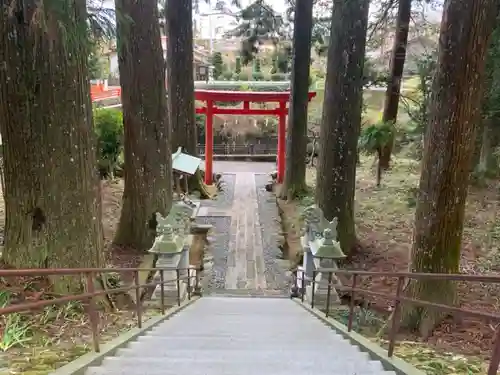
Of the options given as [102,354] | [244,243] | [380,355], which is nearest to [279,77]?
[244,243]

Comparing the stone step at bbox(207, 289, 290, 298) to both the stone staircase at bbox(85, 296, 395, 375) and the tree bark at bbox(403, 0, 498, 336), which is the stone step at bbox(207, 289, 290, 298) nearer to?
the stone staircase at bbox(85, 296, 395, 375)

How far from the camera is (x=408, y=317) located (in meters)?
4.83

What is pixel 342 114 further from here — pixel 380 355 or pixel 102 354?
pixel 102 354

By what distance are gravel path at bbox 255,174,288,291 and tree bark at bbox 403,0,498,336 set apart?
10.6 ft

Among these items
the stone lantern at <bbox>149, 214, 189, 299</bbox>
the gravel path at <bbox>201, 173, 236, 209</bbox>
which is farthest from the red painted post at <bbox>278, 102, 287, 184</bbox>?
the stone lantern at <bbox>149, 214, 189, 299</bbox>

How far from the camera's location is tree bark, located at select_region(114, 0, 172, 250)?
7633mm

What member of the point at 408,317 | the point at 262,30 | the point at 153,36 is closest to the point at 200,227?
the point at 153,36

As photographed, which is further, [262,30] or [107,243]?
[262,30]

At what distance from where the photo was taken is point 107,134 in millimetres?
11891

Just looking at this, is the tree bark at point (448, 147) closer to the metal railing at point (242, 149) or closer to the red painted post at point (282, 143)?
the red painted post at point (282, 143)

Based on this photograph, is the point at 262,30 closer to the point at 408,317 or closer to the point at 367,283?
the point at 367,283

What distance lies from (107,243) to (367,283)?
4.11m

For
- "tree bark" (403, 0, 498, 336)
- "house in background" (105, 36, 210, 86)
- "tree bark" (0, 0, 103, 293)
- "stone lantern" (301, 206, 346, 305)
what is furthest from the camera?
"house in background" (105, 36, 210, 86)

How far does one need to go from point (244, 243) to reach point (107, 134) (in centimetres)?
464
